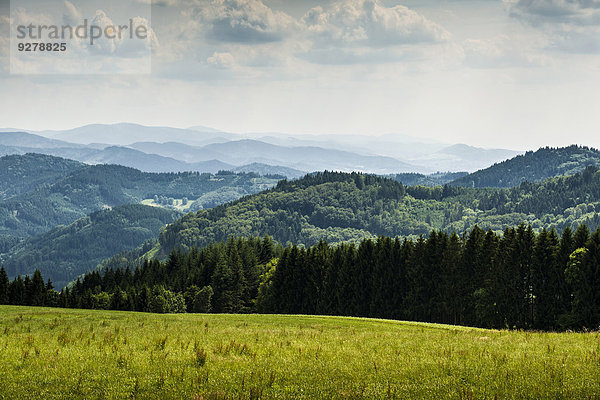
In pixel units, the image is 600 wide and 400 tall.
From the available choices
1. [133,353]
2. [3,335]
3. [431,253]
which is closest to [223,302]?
[431,253]

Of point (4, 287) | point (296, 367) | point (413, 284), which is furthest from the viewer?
point (4, 287)

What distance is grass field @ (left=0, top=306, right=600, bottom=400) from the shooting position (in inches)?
634

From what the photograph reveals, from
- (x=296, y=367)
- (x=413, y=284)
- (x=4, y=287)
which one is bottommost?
(x=4, y=287)

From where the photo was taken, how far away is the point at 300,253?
110625mm

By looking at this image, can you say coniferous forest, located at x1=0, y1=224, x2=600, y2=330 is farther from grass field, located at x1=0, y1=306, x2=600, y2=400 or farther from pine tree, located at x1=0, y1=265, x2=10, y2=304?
grass field, located at x1=0, y1=306, x2=600, y2=400

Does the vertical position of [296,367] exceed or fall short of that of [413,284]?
it exceeds it

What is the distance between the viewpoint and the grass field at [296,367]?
16109 millimetres

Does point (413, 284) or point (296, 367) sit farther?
point (413, 284)

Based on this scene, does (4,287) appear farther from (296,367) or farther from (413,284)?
(296,367)

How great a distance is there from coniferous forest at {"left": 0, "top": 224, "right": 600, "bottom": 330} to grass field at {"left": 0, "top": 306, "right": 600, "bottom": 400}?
52618mm

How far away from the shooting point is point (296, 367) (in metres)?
19.1

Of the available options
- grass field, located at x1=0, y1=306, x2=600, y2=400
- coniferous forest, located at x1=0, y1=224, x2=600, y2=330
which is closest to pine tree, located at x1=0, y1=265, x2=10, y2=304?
coniferous forest, located at x1=0, y1=224, x2=600, y2=330

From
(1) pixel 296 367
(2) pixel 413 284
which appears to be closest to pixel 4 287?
(2) pixel 413 284

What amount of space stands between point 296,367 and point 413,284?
250ft
